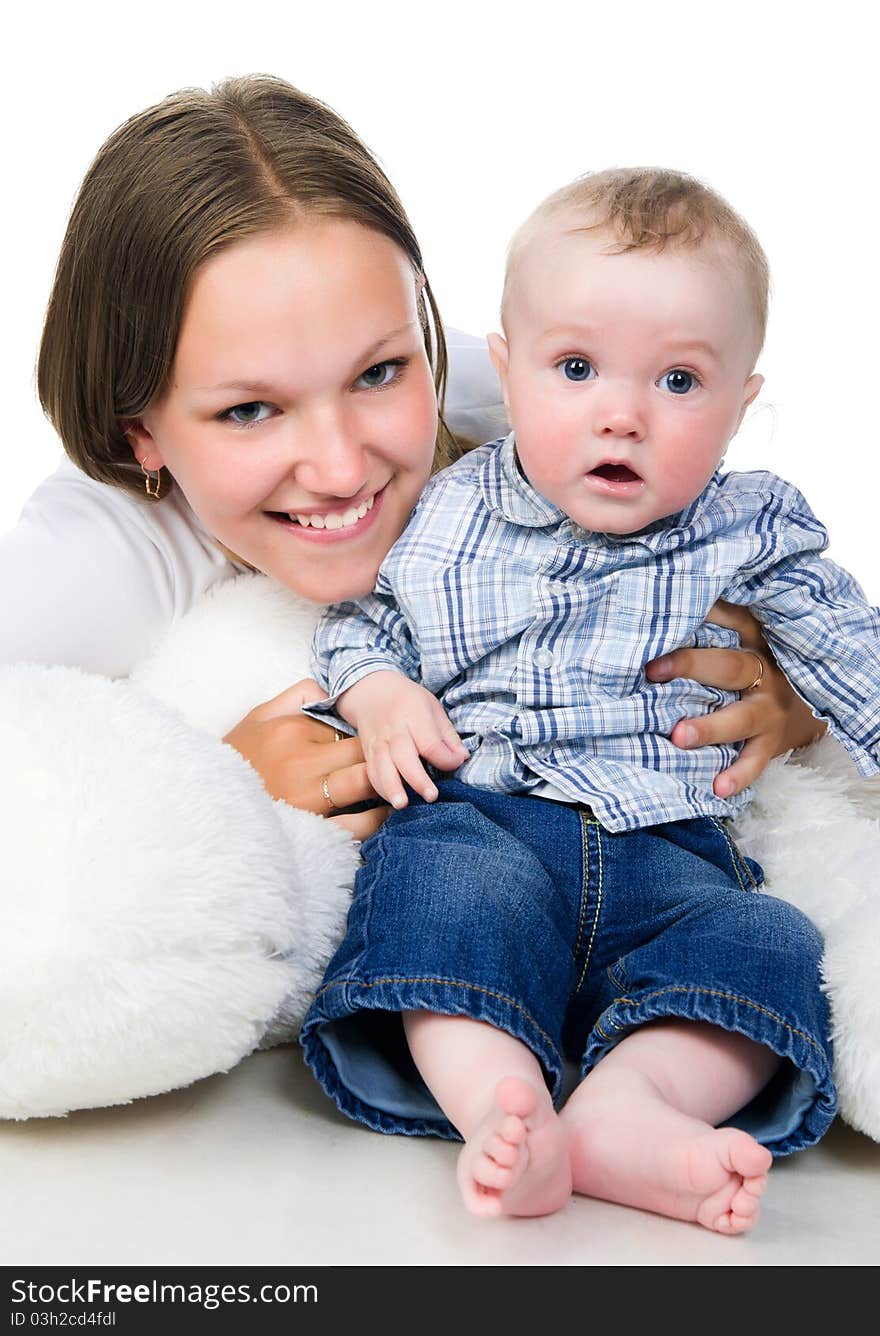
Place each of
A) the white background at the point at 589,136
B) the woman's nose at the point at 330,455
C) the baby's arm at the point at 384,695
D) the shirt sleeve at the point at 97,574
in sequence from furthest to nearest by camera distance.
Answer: the white background at the point at 589,136 → the shirt sleeve at the point at 97,574 → the woman's nose at the point at 330,455 → the baby's arm at the point at 384,695

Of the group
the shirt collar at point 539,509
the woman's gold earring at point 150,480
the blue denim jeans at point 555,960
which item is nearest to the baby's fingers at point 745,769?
the blue denim jeans at point 555,960

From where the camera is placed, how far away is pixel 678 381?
1.21m

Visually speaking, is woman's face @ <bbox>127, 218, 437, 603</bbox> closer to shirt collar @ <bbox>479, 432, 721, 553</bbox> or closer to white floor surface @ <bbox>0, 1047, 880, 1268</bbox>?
shirt collar @ <bbox>479, 432, 721, 553</bbox>

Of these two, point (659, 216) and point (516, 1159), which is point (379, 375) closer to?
point (659, 216)

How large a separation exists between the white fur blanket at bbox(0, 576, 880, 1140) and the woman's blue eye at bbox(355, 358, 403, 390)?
1.34ft

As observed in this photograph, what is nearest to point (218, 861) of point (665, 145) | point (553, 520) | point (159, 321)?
point (553, 520)

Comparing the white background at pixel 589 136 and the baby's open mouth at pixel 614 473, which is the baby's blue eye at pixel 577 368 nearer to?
the baby's open mouth at pixel 614 473

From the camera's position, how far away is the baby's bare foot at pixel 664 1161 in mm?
902

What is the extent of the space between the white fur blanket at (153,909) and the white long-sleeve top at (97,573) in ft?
1.17

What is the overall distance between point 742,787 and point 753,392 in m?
0.35

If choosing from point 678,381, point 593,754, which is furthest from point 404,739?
point 678,381

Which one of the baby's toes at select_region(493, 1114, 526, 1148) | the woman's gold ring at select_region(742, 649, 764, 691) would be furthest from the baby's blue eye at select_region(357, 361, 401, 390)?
the baby's toes at select_region(493, 1114, 526, 1148)

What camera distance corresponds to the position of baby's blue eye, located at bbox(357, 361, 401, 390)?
1435mm

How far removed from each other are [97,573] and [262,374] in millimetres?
350
